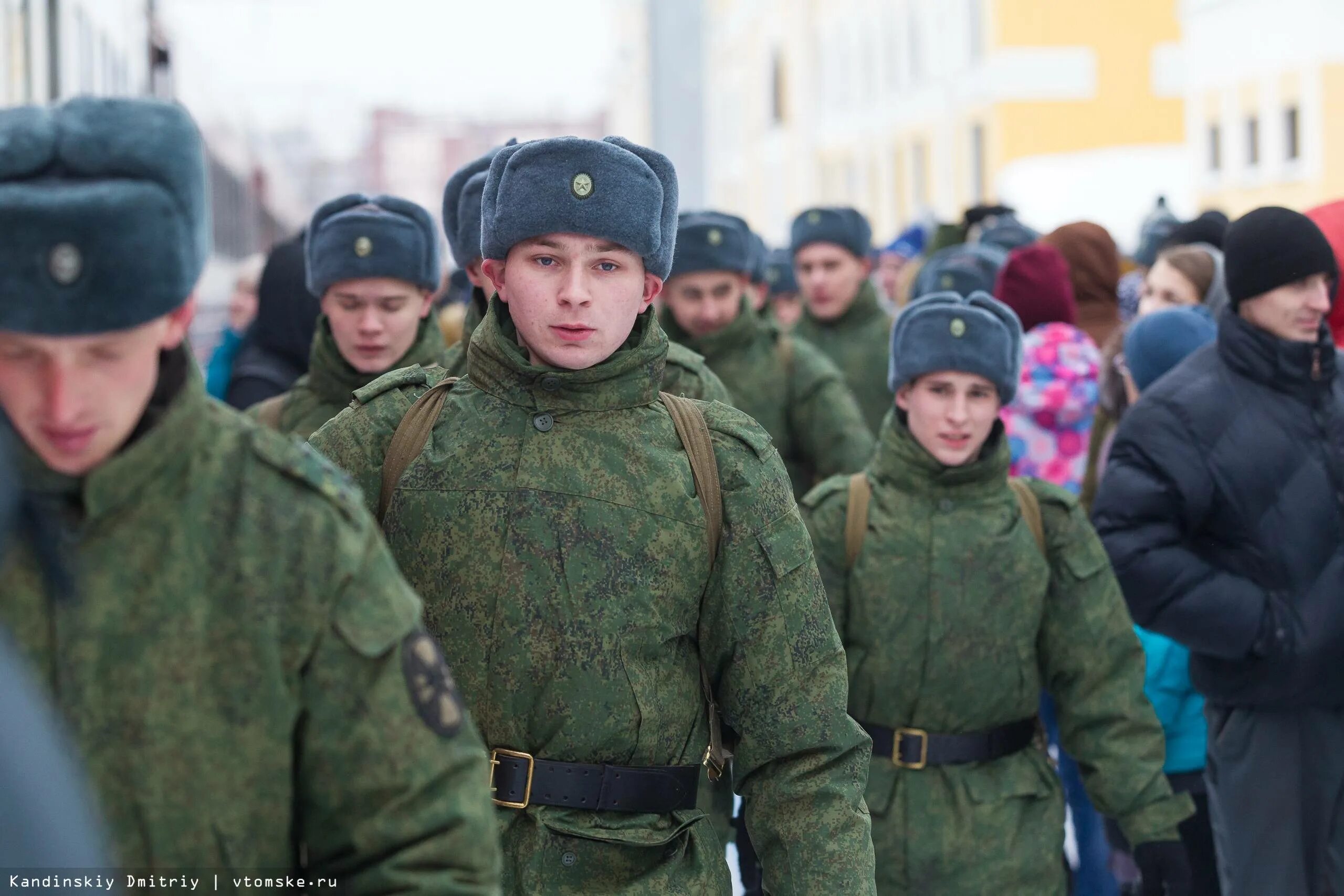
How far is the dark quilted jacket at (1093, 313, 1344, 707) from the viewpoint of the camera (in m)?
4.50

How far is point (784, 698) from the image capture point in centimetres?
285

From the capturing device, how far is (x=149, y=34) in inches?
556

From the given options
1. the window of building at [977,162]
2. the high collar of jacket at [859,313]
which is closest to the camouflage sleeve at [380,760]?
the high collar of jacket at [859,313]

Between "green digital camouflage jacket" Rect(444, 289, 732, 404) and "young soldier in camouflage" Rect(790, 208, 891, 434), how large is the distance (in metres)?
3.52

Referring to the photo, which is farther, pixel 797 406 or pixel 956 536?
pixel 797 406

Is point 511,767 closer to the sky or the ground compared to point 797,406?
closer to the ground

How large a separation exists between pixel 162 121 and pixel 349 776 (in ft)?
2.25

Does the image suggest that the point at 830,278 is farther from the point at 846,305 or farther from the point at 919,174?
the point at 919,174

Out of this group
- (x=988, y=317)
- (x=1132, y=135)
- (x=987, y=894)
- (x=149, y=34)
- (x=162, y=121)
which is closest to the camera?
(x=162, y=121)

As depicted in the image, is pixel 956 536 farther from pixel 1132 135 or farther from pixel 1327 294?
pixel 1132 135

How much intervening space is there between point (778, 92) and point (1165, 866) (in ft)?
163

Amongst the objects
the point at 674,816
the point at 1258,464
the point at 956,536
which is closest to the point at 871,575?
the point at 956,536

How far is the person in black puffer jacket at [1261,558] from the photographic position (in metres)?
4.52

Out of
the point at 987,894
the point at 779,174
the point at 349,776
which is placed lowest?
the point at 987,894
